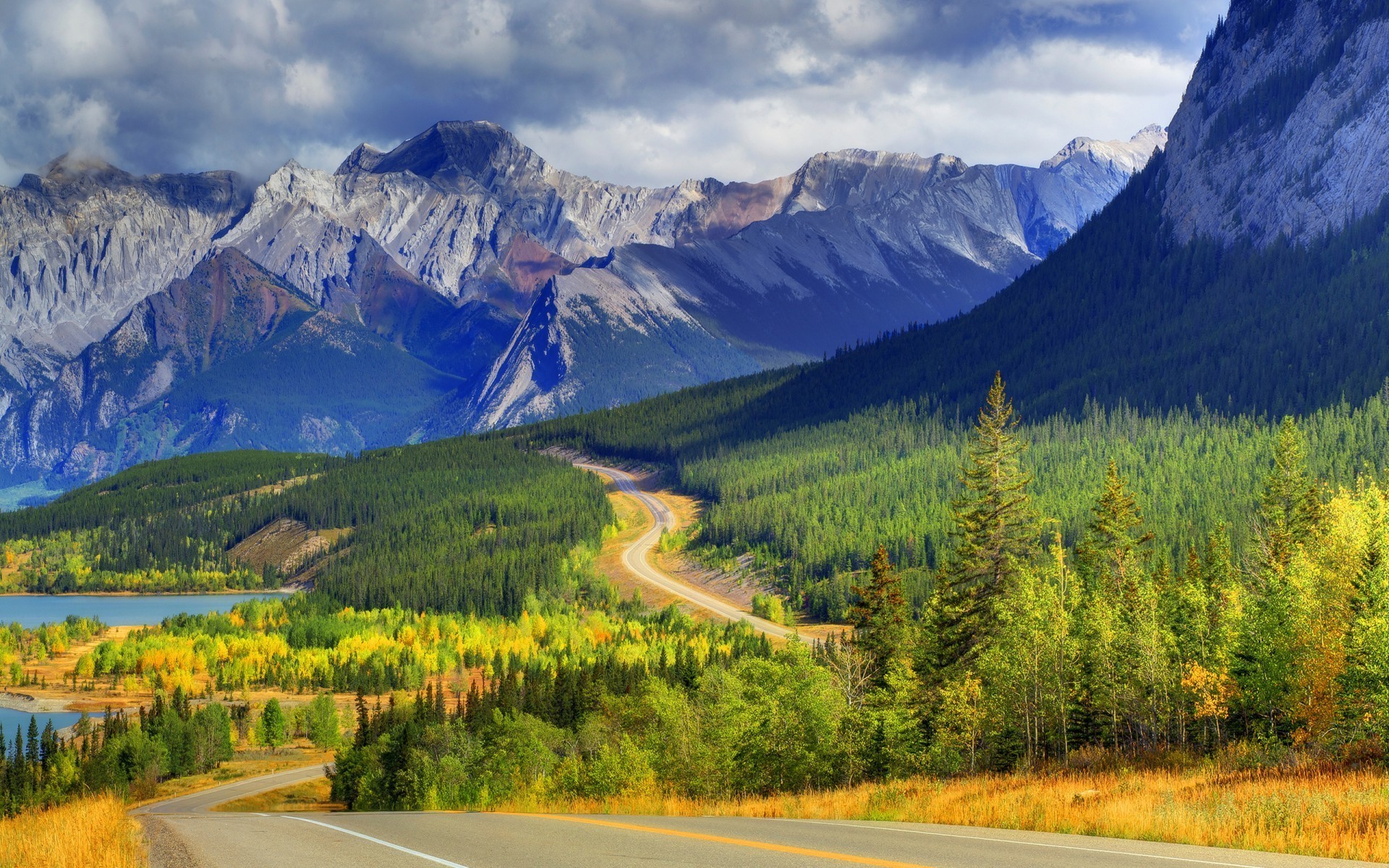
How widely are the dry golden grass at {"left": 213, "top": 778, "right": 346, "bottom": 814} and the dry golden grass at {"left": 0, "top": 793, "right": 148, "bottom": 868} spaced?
74.2 meters

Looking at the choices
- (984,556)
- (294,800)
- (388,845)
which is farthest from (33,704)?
(388,845)

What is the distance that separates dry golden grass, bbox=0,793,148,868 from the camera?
24891 mm

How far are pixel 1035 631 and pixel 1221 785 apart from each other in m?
19.4

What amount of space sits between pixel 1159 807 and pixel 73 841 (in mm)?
25957

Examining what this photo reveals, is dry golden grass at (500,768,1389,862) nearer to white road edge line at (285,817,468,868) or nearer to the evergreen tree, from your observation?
white road edge line at (285,817,468,868)

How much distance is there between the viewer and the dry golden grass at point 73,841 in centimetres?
2489

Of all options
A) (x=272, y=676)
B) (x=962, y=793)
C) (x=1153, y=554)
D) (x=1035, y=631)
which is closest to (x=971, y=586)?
(x=1035, y=631)

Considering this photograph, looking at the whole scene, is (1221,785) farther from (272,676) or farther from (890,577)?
(272,676)

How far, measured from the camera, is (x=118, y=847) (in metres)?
Result: 26.5

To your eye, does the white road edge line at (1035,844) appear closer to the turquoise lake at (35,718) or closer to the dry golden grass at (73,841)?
the dry golden grass at (73,841)

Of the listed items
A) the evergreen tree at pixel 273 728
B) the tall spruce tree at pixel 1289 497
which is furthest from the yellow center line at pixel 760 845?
the evergreen tree at pixel 273 728

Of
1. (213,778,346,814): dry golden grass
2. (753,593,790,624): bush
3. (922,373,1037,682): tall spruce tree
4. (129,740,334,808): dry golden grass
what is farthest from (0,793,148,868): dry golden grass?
(753,593,790,624): bush

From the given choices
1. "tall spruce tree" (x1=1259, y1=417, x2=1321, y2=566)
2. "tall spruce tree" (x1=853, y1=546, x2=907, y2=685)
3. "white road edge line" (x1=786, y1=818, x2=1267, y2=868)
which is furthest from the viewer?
"tall spruce tree" (x1=1259, y1=417, x2=1321, y2=566)

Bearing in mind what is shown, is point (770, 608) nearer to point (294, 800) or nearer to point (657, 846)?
point (294, 800)
